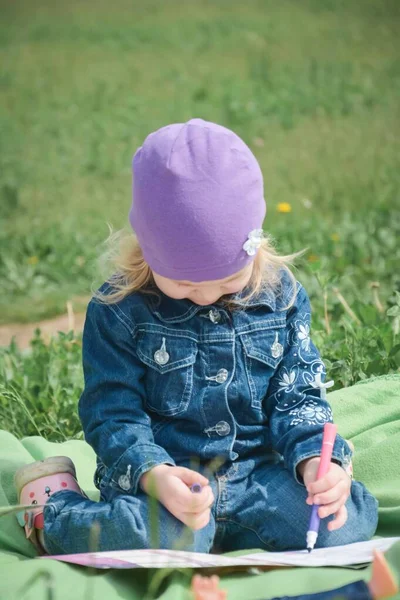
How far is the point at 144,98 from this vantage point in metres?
8.02

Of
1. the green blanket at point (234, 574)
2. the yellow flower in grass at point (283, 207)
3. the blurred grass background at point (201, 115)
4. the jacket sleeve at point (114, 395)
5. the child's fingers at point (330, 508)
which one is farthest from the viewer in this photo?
the yellow flower in grass at point (283, 207)

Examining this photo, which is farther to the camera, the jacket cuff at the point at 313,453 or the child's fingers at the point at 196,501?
the jacket cuff at the point at 313,453

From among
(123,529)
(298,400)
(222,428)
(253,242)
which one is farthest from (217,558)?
(253,242)

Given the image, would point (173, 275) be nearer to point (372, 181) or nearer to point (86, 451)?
point (86, 451)

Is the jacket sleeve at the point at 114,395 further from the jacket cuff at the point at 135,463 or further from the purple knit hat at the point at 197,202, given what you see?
Result: the purple knit hat at the point at 197,202

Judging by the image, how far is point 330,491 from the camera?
2.29 metres

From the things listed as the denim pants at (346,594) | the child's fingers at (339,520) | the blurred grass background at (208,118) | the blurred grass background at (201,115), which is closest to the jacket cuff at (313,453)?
the child's fingers at (339,520)

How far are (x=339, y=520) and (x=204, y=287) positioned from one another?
2.01 ft

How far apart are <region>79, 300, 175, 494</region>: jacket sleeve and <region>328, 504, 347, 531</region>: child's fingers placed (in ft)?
1.31

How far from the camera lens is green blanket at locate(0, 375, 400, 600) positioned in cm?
217

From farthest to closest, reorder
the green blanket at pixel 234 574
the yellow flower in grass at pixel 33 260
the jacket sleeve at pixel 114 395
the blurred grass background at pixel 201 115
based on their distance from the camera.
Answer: the yellow flower in grass at pixel 33 260 → the blurred grass background at pixel 201 115 → the jacket sleeve at pixel 114 395 → the green blanket at pixel 234 574

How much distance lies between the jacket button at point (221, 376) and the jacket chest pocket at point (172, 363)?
63 mm

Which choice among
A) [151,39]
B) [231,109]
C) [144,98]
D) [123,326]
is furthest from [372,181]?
[151,39]

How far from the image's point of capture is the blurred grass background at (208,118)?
3637 millimetres
